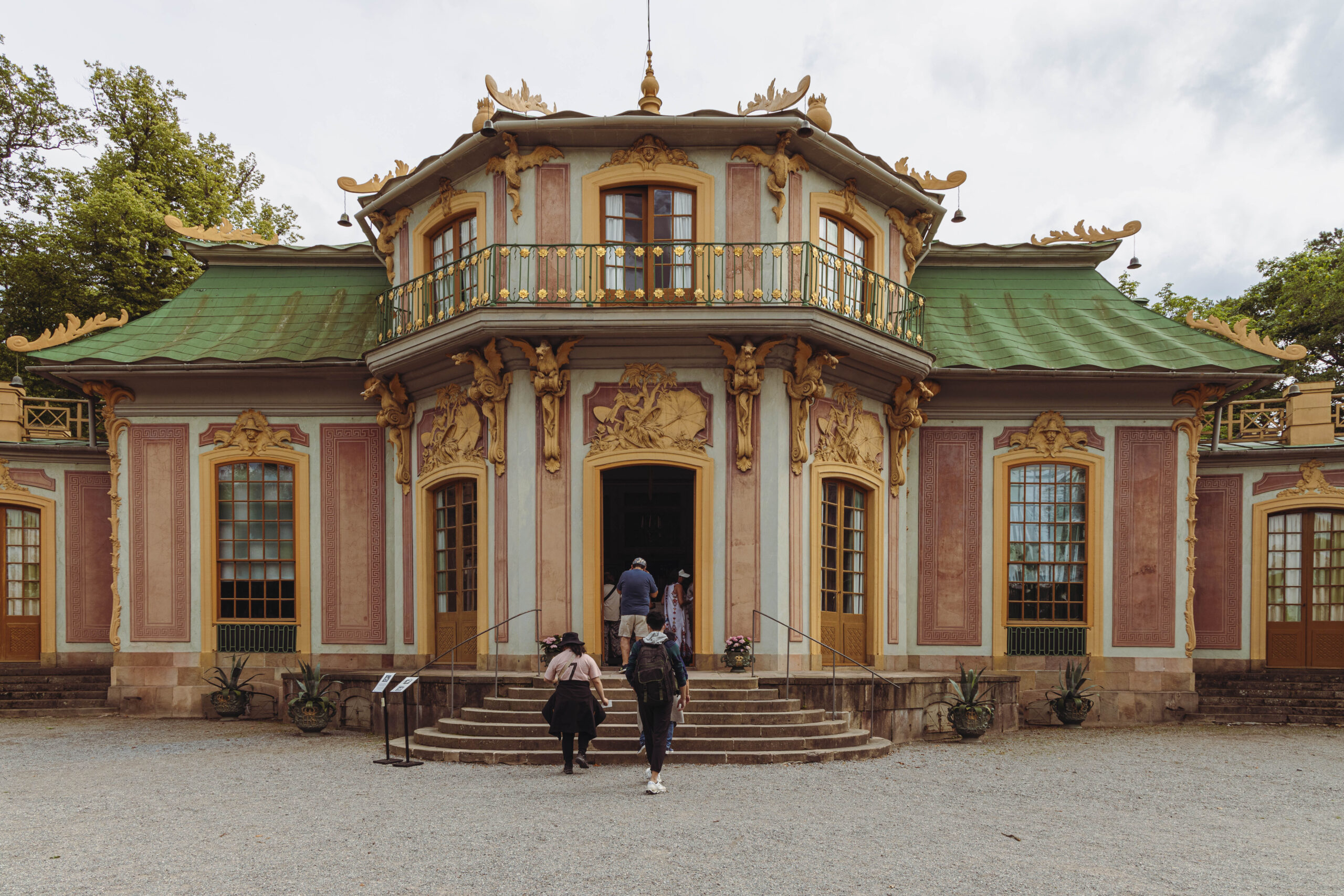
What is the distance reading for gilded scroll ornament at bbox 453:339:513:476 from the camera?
42.4 ft

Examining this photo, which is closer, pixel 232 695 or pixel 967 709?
pixel 967 709

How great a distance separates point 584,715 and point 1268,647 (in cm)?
1207

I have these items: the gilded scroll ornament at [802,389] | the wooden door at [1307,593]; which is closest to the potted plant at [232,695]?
the gilded scroll ornament at [802,389]

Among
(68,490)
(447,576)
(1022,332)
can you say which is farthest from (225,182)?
(1022,332)

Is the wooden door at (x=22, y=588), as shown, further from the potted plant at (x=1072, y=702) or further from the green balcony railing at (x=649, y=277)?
the potted plant at (x=1072, y=702)

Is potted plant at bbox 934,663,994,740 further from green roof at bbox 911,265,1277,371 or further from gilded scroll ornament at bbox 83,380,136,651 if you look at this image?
gilded scroll ornament at bbox 83,380,136,651

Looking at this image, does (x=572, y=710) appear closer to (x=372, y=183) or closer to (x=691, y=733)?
(x=691, y=733)

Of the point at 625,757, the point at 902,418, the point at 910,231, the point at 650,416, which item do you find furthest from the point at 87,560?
the point at 910,231

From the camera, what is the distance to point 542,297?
41.1 ft

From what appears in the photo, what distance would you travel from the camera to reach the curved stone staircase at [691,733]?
33.3 ft

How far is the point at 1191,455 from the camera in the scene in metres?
15.0

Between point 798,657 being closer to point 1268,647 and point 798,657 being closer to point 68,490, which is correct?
point 1268,647

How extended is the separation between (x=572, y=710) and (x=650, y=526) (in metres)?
7.19

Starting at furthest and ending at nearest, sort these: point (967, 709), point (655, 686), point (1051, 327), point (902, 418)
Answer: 1. point (1051, 327)
2. point (902, 418)
3. point (967, 709)
4. point (655, 686)
